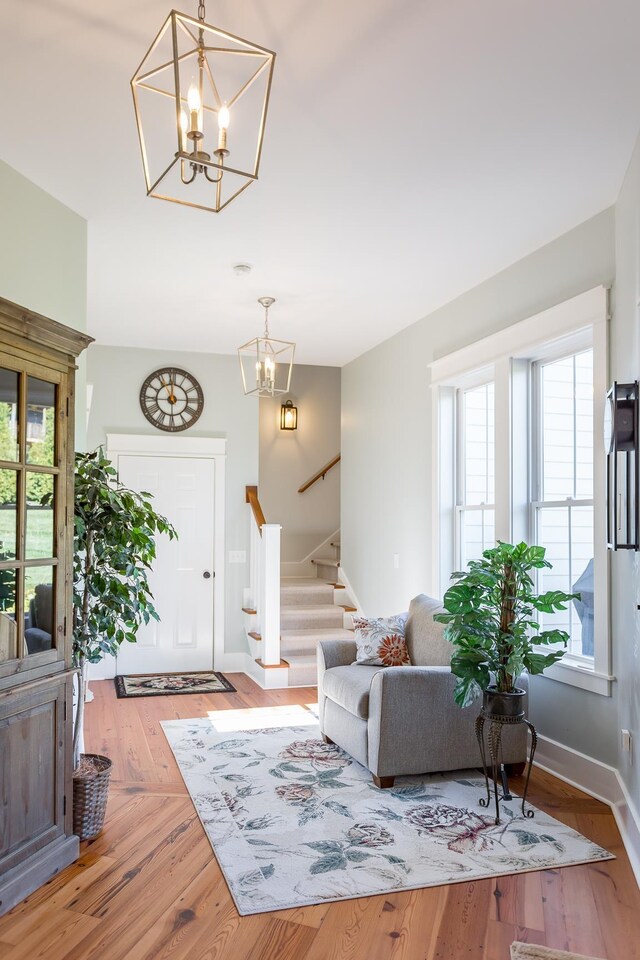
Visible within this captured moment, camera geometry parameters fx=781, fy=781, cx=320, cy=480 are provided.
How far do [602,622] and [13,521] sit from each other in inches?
105

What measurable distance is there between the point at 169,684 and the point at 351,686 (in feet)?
8.51

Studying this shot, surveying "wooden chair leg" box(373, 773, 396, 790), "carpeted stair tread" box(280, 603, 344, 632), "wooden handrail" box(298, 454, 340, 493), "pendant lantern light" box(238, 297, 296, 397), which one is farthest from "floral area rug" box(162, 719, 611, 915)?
"wooden handrail" box(298, 454, 340, 493)

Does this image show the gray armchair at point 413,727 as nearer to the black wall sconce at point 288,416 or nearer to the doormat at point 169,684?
the doormat at point 169,684

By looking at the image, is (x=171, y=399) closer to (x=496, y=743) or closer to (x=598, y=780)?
(x=496, y=743)

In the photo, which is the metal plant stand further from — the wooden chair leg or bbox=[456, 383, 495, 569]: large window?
bbox=[456, 383, 495, 569]: large window

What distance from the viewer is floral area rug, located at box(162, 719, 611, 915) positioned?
2863 millimetres

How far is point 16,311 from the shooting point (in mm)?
2678

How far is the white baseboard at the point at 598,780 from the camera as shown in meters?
3.07

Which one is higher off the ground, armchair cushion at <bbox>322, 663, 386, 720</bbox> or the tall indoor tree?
the tall indoor tree

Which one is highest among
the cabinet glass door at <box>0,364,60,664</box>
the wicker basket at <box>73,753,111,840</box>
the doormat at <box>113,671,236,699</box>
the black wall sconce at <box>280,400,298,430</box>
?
the black wall sconce at <box>280,400,298,430</box>

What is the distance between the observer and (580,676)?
385cm

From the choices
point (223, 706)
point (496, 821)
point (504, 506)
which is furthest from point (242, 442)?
point (496, 821)

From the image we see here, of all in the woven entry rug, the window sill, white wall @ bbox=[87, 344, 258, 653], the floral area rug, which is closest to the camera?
the woven entry rug

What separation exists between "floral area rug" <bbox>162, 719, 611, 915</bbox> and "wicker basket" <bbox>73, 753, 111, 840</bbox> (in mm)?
462
